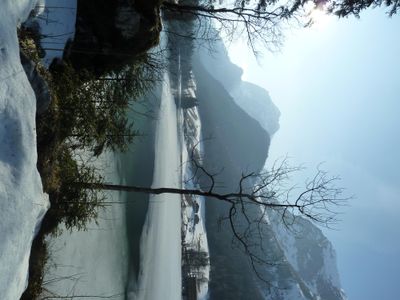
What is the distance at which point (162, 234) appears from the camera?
23.9 m

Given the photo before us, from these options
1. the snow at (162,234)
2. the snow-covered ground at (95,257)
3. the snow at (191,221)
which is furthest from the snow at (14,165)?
the snow at (191,221)

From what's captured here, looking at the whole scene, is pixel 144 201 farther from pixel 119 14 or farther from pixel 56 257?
pixel 119 14

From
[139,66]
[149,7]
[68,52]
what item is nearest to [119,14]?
[149,7]

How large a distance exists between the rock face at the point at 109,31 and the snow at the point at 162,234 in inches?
377

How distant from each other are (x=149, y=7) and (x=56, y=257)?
6879 millimetres

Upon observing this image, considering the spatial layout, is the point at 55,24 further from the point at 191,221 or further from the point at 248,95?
the point at 248,95

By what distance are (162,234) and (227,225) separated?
34707 mm

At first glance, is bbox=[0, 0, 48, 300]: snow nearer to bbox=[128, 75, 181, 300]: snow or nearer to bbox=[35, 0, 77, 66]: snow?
bbox=[35, 0, 77, 66]: snow

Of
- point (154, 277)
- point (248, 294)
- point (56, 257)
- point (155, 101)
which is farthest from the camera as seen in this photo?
point (248, 294)

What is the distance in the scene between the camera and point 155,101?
100ft

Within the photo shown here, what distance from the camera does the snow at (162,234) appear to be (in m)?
19.3

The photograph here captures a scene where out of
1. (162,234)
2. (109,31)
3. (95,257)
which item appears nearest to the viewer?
(109,31)

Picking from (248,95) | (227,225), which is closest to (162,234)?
(227,225)

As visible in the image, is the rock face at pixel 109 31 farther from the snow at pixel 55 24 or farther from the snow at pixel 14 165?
the snow at pixel 14 165
